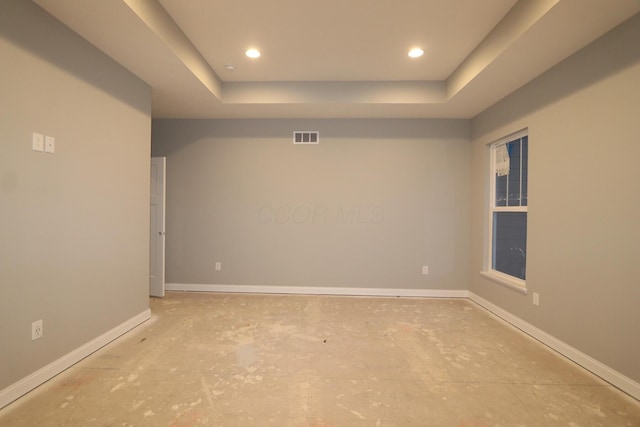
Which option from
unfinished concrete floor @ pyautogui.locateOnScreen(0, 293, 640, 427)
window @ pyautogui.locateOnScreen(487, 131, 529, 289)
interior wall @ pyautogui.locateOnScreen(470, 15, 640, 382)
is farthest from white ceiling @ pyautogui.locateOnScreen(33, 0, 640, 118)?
unfinished concrete floor @ pyautogui.locateOnScreen(0, 293, 640, 427)

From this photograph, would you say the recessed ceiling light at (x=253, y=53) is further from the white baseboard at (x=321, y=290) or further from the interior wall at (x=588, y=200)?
the white baseboard at (x=321, y=290)

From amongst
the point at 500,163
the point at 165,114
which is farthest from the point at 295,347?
the point at 165,114

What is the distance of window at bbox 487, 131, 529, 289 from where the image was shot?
10.7 feet

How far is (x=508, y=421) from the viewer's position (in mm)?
1733

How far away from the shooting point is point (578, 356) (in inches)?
93.2

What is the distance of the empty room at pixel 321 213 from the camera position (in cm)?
192

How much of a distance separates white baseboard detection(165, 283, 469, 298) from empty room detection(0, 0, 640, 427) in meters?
0.03

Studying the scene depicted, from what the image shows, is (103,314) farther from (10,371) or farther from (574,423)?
(574,423)

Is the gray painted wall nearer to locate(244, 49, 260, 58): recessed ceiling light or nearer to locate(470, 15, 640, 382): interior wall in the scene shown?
locate(244, 49, 260, 58): recessed ceiling light

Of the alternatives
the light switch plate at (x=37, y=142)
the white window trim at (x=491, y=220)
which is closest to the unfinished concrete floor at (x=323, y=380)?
the white window trim at (x=491, y=220)

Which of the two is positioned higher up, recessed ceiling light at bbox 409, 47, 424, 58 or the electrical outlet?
recessed ceiling light at bbox 409, 47, 424, 58

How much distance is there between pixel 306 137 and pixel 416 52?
6.08 ft

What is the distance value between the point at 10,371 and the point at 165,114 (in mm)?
3356

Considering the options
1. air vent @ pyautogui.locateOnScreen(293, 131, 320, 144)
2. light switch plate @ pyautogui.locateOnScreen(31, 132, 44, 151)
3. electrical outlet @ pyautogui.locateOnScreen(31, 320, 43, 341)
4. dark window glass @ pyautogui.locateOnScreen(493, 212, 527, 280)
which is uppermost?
air vent @ pyautogui.locateOnScreen(293, 131, 320, 144)
